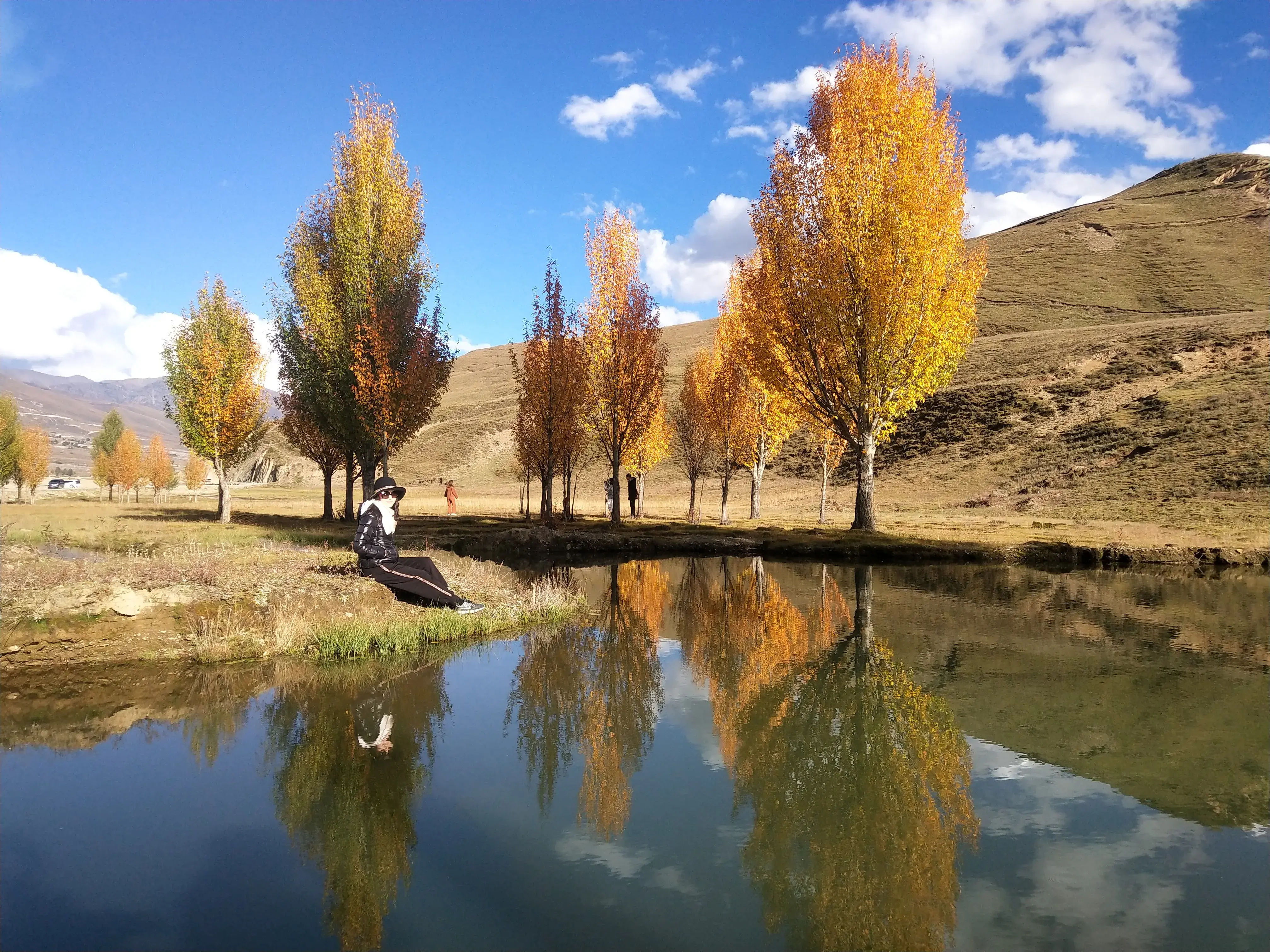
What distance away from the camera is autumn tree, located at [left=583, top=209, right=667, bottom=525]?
34719mm

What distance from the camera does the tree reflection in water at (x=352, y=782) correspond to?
208 inches

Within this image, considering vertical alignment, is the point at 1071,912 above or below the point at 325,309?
below

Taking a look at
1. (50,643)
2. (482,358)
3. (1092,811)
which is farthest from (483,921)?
(482,358)

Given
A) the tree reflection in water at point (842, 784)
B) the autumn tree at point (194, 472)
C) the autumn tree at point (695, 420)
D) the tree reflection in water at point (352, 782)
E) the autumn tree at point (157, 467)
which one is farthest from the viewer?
the autumn tree at point (194, 472)

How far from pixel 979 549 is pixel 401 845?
23.7m

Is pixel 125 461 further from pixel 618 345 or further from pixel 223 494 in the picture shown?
pixel 618 345

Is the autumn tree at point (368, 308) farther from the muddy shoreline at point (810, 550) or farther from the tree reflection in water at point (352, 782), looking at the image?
the tree reflection in water at point (352, 782)

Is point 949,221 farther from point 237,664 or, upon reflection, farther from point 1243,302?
point 1243,302

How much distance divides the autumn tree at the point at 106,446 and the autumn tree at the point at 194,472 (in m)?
7.21

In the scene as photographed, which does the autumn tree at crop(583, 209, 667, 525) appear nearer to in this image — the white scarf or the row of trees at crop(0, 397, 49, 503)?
the white scarf

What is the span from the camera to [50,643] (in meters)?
10.6

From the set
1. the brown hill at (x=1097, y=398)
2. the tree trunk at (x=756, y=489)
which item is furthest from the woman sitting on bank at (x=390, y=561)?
the tree trunk at (x=756, y=489)

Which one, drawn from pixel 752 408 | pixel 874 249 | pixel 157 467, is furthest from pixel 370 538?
pixel 157 467

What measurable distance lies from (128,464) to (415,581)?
6600 cm
